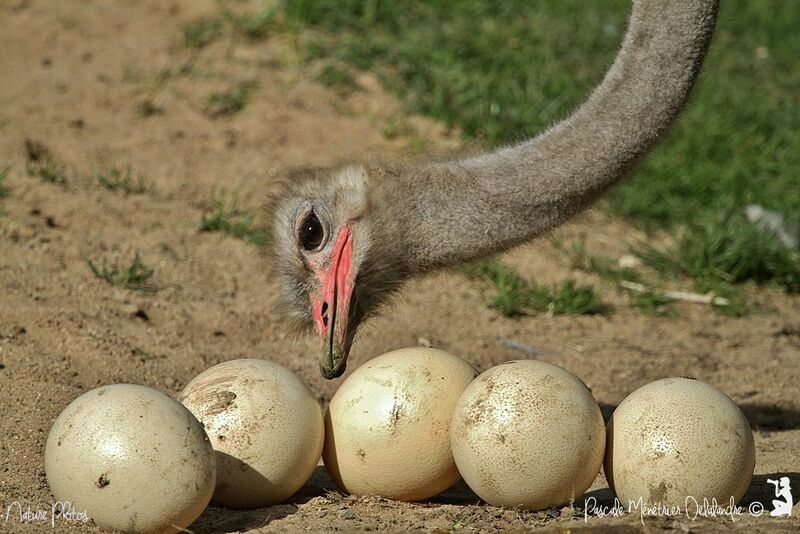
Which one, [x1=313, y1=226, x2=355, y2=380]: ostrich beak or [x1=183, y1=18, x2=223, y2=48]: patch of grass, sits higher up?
[x1=183, y1=18, x2=223, y2=48]: patch of grass

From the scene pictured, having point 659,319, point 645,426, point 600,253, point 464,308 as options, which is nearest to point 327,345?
point 645,426

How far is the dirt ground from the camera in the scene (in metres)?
3.42

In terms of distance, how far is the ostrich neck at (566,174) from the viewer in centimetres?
381

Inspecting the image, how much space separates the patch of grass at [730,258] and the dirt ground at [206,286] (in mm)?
119

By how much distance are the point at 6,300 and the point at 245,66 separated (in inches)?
119

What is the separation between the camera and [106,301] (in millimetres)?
4543

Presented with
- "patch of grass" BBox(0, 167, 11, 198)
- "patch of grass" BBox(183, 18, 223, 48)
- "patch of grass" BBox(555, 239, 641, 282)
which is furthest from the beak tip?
"patch of grass" BBox(183, 18, 223, 48)

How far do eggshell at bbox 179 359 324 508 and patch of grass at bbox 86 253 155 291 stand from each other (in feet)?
5.15

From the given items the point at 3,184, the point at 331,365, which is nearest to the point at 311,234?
the point at 331,365

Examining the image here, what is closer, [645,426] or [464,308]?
[645,426]

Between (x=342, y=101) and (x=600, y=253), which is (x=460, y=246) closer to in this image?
(x=600, y=253)

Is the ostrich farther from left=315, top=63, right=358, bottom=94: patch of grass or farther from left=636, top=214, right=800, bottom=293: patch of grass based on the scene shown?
left=315, top=63, right=358, bottom=94: patch of grass

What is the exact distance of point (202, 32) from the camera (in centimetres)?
718
